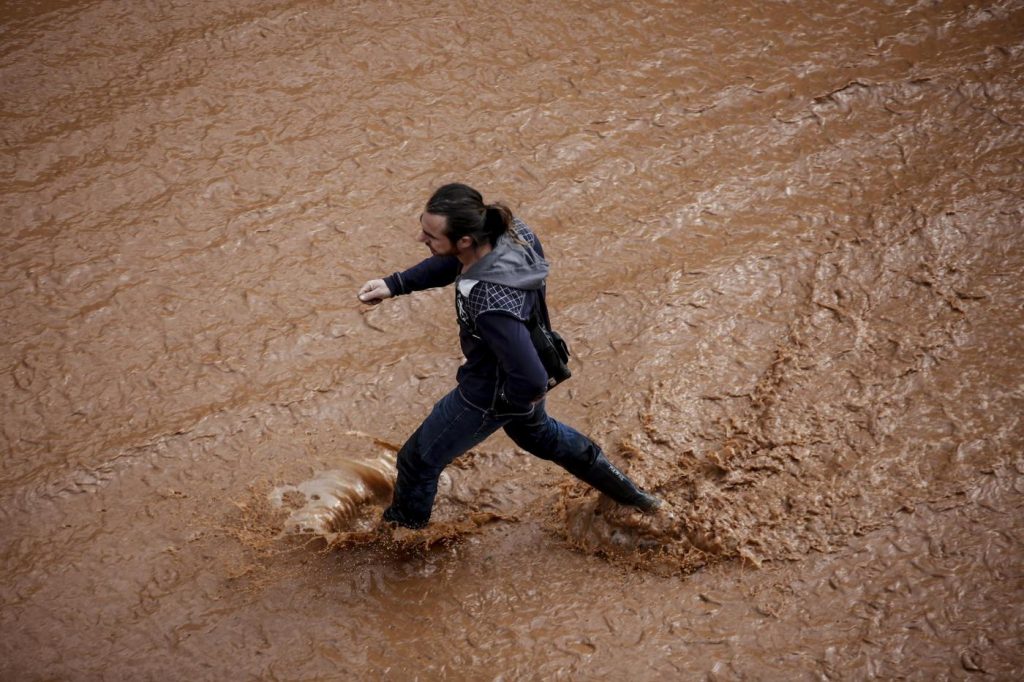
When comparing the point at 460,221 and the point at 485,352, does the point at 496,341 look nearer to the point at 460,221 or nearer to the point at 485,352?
the point at 485,352

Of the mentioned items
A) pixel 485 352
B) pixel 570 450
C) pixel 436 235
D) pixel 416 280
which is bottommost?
pixel 570 450

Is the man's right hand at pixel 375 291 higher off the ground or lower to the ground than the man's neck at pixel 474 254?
lower

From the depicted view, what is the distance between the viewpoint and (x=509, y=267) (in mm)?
2799

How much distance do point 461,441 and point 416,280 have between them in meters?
0.62

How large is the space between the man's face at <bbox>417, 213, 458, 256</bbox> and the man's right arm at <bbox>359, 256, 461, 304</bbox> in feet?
0.80

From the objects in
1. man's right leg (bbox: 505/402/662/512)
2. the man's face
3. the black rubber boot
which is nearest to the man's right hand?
the man's face

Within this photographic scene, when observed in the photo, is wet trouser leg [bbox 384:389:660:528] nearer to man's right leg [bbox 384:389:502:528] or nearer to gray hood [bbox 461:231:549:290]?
man's right leg [bbox 384:389:502:528]

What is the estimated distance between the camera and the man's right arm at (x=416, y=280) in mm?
3146

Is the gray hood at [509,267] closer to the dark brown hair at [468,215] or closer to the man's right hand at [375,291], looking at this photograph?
the dark brown hair at [468,215]

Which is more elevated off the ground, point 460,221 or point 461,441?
point 460,221

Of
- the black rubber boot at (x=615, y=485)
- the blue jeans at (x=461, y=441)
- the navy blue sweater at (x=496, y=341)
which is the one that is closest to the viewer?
the navy blue sweater at (x=496, y=341)

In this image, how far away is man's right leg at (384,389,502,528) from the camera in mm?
3102

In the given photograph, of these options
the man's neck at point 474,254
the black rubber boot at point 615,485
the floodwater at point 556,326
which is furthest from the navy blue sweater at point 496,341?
the floodwater at point 556,326

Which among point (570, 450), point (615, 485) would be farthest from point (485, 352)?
point (615, 485)
